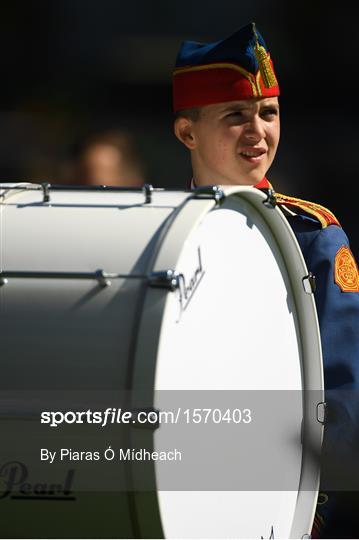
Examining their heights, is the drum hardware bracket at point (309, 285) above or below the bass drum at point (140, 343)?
above

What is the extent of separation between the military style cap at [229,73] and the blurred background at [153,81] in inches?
110

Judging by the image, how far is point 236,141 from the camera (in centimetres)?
312

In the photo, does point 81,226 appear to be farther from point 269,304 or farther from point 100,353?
point 269,304

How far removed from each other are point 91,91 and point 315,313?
3873mm

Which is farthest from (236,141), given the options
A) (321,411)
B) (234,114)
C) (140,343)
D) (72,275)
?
(140,343)

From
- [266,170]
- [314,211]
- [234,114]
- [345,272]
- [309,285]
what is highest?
[234,114]

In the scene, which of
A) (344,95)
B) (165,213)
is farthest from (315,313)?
(344,95)

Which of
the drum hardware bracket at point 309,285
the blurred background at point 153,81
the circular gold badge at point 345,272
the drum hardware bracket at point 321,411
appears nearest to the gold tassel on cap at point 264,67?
the circular gold badge at point 345,272

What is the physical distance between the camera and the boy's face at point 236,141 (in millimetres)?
3109

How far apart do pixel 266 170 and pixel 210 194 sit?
2.60ft

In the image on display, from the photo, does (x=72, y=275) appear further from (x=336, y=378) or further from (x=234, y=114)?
(x=234, y=114)

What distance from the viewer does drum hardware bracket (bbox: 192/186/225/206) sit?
235cm

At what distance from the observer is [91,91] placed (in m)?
6.52

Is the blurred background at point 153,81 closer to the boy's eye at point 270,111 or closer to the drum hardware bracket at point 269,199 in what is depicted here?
the boy's eye at point 270,111
